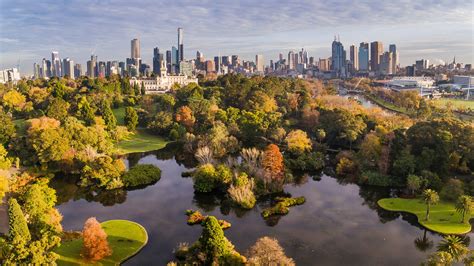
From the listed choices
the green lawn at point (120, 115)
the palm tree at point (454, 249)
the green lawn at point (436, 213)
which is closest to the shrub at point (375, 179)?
the green lawn at point (436, 213)

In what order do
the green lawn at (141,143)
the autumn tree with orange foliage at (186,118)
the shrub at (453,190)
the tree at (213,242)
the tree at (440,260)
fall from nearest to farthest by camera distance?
1. the tree at (440,260)
2. the tree at (213,242)
3. the shrub at (453,190)
4. the green lawn at (141,143)
5. the autumn tree with orange foliage at (186,118)

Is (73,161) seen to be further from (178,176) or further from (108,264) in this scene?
(108,264)

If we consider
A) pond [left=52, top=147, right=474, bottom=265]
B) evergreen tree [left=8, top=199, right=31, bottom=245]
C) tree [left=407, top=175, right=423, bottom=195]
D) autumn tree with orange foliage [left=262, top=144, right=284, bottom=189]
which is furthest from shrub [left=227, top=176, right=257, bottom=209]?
evergreen tree [left=8, top=199, right=31, bottom=245]

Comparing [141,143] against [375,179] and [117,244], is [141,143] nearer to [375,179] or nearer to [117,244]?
[117,244]

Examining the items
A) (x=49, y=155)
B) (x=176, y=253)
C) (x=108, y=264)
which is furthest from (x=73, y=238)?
(x=49, y=155)

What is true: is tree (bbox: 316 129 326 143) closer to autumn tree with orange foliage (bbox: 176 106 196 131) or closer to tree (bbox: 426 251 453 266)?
autumn tree with orange foliage (bbox: 176 106 196 131)

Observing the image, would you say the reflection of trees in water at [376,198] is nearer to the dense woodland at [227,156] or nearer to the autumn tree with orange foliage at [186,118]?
the dense woodland at [227,156]
